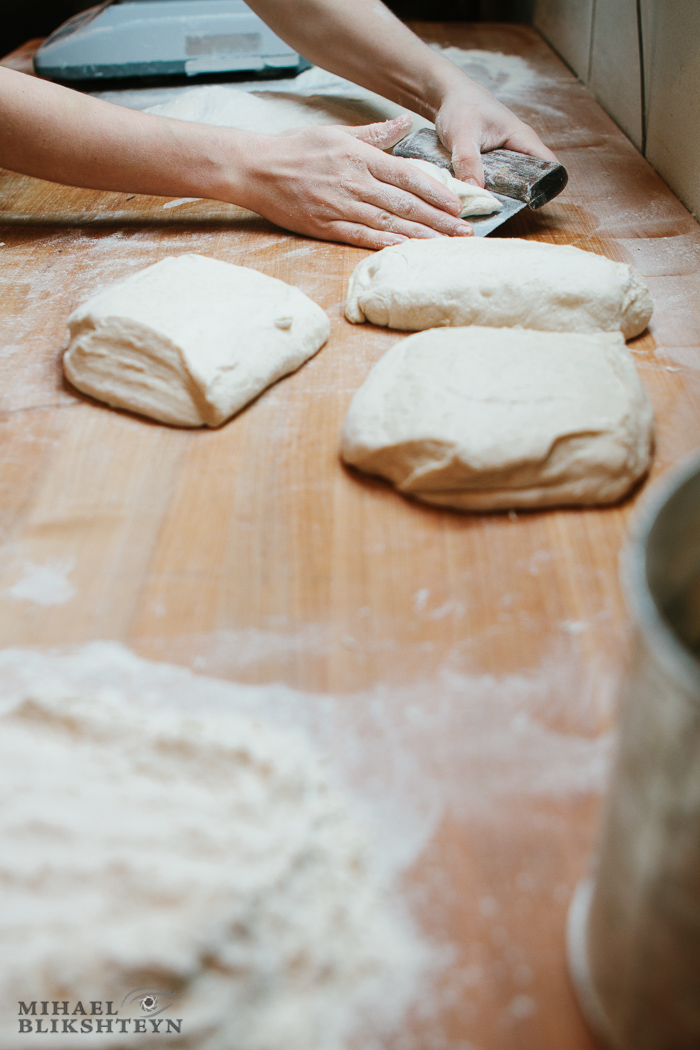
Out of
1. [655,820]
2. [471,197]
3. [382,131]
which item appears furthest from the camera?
[382,131]

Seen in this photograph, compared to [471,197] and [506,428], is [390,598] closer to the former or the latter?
[506,428]

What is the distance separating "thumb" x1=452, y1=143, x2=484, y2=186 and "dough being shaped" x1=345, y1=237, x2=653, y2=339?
0.37 m

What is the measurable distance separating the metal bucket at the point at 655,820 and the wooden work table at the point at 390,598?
0.31ft

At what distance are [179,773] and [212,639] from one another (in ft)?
0.65

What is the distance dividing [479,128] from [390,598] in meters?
1.47

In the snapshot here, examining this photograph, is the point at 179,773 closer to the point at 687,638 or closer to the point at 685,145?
the point at 687,638

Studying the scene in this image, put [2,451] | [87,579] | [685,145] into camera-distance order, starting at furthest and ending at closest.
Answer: [685,145]
[2,451]
[87,579]

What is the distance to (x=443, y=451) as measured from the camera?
3.44ft

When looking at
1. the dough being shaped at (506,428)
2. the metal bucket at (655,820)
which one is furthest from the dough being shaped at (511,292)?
the metal bucket at (655,820)

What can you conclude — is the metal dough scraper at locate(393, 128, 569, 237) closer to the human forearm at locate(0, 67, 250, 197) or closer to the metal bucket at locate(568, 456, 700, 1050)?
the human forearm at locate(0, 67, 250, 197)

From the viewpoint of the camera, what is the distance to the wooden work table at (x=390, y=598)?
26.8 inches

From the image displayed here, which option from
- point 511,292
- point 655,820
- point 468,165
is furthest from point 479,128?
point 655,820

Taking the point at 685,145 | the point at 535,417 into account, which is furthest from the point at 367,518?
the point at 685,145

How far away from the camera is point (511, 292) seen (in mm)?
1363
